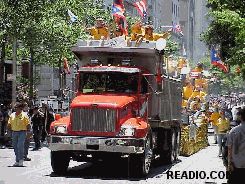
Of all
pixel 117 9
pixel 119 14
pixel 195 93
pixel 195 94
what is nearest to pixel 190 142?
pixel 117 9

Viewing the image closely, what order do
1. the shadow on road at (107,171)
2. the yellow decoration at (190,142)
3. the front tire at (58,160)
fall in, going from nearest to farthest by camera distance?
the shadow on road at (107,171)
the front tire at (58,160)
the yellow decoration at (190,142)

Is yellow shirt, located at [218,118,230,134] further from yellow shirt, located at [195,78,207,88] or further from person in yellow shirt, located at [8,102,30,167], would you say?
yellow shirt, located at [195,78,207,88]

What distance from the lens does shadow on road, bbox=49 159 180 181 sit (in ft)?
59.3

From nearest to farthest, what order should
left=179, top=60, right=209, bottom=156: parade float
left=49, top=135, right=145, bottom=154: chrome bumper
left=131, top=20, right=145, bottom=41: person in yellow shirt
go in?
1. left=49, top=135, right=145, bottom=154: chrome bumper
2. left=131, top=20, right=145, bottom=41: person in yellow shirt
3. left=179, top=60, right=209, bottom=156: parade float

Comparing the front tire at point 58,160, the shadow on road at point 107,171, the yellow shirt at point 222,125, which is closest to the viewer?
the shadow on road at point 107,171

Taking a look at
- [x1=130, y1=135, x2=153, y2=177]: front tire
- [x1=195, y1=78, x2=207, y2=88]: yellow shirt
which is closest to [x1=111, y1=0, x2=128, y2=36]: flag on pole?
[x1=130, y1=135, x2=153, y2=177]: front tire

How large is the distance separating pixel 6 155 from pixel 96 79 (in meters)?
7.10

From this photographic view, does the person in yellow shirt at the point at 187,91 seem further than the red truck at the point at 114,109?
Yes

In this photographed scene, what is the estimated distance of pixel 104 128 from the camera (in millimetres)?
17656

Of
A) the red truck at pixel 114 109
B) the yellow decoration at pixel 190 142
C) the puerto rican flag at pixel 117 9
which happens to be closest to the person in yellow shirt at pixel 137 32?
the red truck at pixel 114 109

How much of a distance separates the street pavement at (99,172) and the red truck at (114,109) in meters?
0.47

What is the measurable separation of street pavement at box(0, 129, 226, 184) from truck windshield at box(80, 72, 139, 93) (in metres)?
2.06

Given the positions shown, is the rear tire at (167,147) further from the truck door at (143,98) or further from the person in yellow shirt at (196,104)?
the person in yellow shirt at (196,104)

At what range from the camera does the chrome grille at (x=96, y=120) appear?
17.6 meters
